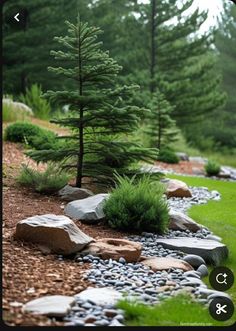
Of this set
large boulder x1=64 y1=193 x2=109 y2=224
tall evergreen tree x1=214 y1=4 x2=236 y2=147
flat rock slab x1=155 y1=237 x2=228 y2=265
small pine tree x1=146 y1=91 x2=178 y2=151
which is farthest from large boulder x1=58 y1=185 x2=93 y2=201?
tall evergreen tree x1=214 y1=4 x2=236 y2=147

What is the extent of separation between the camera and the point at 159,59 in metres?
14.2

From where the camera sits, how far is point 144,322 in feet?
9.40

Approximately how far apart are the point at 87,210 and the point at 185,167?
669 centimetres

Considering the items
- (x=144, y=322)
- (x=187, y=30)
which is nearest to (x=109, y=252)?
(x=144, y=322)

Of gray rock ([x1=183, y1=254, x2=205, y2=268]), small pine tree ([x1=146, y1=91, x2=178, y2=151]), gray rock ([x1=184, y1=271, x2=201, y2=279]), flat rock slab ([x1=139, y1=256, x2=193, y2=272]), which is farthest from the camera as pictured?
small pine tree ([x1=146, y1=91, x2=178, y2=151])

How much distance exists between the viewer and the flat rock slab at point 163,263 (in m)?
4.24

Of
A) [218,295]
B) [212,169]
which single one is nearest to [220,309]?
[218,295]

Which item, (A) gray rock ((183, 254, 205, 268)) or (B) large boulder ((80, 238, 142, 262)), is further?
(A) gray rock ((183, 254, 205, 268))

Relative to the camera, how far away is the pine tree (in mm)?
5863

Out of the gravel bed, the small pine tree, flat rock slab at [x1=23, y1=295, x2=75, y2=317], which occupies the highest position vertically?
the small pine tree

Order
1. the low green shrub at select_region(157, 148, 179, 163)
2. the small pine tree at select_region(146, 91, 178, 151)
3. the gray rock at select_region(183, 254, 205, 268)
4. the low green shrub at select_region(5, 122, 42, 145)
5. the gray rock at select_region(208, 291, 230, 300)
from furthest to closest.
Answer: the small pine tree at select_region(146, 91, 178, 151) < the low green shrub at select_region(157, 148, 179, 163) < the low green shrub at select_region(5, 122, 42, 145) < the gray rock at select_region(183, 254, 205, 268) < the gray rock at select_region(208, 291, 230, 300)

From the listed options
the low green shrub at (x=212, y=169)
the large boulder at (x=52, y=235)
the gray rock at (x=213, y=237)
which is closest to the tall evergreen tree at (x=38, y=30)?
the large boulder at (x=52, y=235)

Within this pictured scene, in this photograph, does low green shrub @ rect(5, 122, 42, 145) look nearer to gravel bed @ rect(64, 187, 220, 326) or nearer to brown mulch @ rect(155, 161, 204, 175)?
brown mulch @ rect(155, 161, 204, 175)

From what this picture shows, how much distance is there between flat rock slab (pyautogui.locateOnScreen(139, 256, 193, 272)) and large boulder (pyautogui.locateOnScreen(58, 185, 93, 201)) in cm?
191
